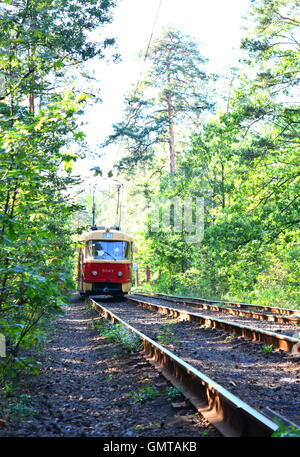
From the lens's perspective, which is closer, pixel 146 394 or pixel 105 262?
pixel 146 394

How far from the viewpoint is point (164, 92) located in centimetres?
3005

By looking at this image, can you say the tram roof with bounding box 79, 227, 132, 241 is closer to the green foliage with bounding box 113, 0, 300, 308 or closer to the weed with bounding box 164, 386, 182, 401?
the green foliage with bounding box 113, 0, 300, 308

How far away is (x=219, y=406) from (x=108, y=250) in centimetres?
1593

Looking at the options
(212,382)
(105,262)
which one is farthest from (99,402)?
(105,262)

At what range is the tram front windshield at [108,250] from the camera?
771 inches

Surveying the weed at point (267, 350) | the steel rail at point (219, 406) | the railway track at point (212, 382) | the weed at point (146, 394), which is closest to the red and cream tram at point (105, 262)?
the railway track at point (212, 382)

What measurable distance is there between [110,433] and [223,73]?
43.1 meters

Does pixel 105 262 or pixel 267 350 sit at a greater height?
pixel 105 262

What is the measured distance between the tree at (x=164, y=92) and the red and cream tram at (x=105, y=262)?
1113 cm

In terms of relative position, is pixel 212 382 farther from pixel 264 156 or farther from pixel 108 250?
pixel 108 250

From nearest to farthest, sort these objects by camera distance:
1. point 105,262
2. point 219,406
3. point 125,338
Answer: point 219,406, point 125,338, point 105,262
